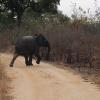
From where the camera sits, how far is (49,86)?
1498 cm

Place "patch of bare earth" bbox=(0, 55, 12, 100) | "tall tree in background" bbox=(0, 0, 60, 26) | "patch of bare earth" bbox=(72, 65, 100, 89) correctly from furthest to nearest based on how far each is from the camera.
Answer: "tall tree in background" bbox=(0, 0, 60, 26) → "patch of bare earth" bbox=(72, 65, 100, 89) → "patch of bare earth" bbox=(0, 55, 12, 100)

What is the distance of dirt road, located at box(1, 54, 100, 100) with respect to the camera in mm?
13062

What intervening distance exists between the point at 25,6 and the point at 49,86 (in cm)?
3689

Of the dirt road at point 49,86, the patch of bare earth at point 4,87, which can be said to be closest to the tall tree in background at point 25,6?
the dirt road at point 49,86

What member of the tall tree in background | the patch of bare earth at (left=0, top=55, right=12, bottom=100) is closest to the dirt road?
the patch of bare earth at (left=0, top=55, right=12, bottom=100)

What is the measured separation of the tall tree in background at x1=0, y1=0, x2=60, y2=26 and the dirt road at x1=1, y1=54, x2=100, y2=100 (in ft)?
101

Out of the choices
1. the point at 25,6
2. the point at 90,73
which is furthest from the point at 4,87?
the point at 25,6

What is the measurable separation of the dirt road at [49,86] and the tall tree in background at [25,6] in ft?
101

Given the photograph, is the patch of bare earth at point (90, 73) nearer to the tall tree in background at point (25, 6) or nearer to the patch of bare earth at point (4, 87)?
the patch of bare earth at point (4, 87)

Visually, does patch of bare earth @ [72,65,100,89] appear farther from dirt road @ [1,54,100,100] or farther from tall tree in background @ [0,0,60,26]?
tall tree in background @ [0,0,60,26]

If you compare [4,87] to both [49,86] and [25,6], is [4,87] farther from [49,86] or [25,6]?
[25,6]

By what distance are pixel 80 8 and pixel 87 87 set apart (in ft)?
47.7

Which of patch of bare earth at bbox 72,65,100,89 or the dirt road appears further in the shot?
patch of bare earth at bbox 72,65,100,89

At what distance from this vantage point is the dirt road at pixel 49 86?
42.9 ft
